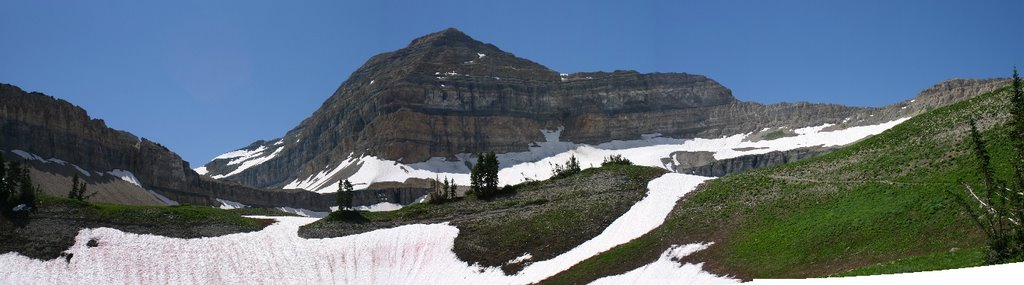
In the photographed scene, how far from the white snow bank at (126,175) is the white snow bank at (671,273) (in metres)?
163

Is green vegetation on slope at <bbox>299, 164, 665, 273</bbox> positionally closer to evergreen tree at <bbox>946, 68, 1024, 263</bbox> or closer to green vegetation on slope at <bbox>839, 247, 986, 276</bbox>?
green vegetation on slope at <bbox>839, 247, 986, 276</bbox>

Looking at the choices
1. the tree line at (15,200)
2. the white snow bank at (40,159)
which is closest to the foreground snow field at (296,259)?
the tree line at (15,200)

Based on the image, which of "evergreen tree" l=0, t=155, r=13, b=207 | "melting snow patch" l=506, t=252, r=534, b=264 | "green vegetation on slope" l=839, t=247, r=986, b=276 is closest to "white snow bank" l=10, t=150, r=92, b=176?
"evergreen tree" l=0, t=155, r=13, b=207

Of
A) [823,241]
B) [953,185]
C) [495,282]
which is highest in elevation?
[953,185]

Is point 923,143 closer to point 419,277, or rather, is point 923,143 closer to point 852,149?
point 852,149

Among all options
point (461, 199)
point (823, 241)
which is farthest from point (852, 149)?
point (461, 199)

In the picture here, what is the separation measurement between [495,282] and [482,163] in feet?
135

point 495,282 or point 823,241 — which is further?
point 495,282

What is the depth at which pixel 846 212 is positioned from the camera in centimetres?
4859

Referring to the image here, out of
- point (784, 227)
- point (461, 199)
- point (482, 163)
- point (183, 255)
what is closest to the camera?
point (784, 227)

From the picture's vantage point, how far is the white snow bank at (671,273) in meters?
47.7

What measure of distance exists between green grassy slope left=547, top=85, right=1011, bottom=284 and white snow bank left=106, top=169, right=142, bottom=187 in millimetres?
157152

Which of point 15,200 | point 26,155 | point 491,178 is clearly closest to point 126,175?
point 26,155

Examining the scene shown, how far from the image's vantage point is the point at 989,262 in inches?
1090
